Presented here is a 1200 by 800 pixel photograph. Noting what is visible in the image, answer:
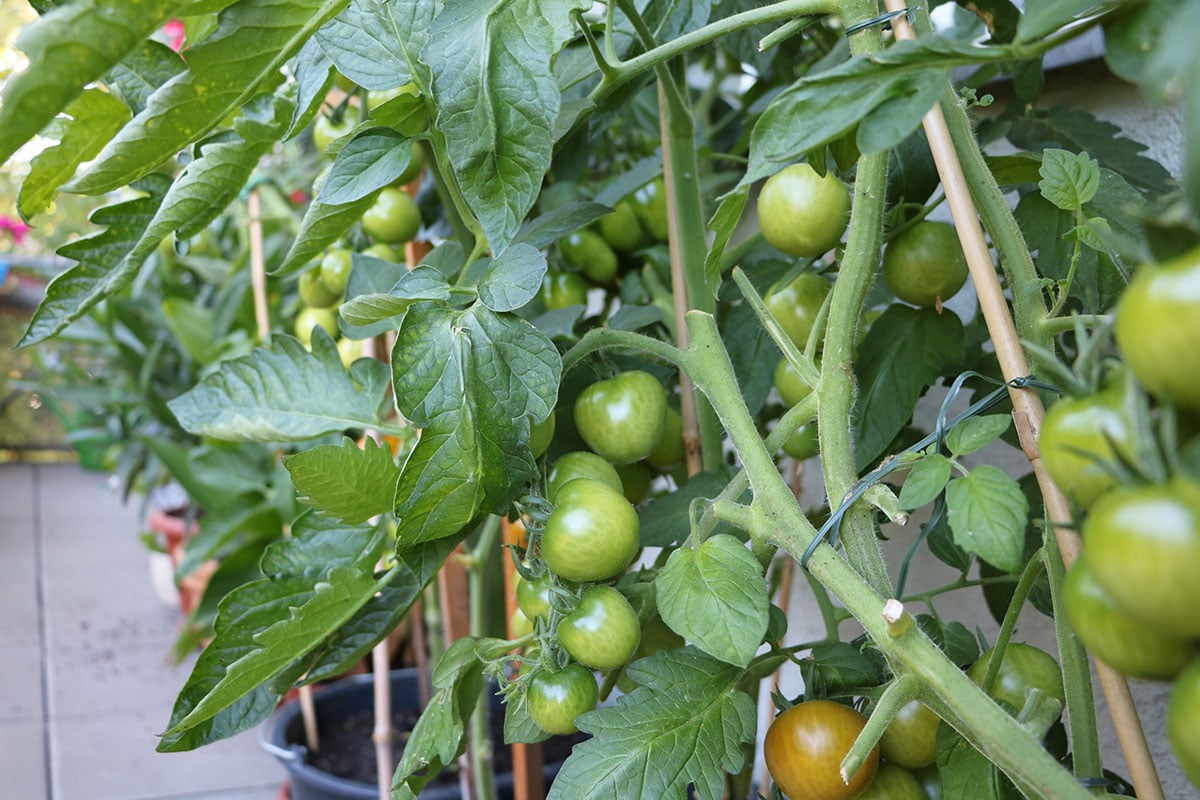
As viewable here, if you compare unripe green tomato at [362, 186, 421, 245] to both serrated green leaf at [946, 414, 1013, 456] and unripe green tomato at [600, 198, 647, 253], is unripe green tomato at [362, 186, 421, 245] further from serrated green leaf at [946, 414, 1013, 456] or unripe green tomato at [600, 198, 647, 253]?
serrated green leaf at [946, 414, 1013, 456]

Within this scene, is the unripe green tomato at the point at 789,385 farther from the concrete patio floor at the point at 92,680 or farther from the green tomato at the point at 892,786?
the concrete patio floor at the point at 92,680

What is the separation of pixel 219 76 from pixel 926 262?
391mm

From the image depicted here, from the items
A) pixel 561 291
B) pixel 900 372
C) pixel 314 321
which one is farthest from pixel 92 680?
pixel 900 372

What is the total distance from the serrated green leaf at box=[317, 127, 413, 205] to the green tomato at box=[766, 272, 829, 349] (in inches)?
9.4

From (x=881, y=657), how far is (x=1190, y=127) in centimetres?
37

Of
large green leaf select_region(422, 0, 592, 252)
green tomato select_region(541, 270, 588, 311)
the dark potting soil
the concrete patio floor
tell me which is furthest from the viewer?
the concrete patio floor

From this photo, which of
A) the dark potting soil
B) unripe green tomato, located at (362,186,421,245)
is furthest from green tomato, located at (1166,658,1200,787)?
the dark potting soil

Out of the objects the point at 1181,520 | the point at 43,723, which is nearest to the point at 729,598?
the point at 1181,520

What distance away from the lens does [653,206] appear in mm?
826

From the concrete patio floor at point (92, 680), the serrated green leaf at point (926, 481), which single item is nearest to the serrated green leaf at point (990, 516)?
the serrated green leaf at point (926, 481)

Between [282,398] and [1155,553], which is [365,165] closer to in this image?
[282,398]

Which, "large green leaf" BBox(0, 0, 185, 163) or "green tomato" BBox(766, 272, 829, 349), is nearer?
"large green leaf" BBox(0, 0, 185, 163)

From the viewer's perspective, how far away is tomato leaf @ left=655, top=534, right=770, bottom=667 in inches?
16.6

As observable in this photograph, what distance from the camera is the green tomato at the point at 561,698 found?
0.50m
